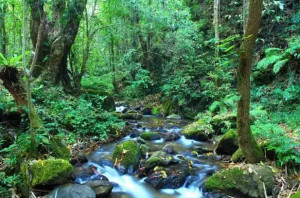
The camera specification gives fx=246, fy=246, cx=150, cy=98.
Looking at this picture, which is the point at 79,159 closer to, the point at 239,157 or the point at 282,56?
the point at 239,157

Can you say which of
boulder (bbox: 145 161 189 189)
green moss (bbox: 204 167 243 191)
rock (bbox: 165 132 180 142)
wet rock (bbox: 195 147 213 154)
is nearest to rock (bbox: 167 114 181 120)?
rock (bbox: 165 132 180 142)

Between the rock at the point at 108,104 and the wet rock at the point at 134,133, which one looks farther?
the rock at the point at 108,104

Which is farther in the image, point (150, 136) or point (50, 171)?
point (150, 136)

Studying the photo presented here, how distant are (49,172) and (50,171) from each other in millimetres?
26

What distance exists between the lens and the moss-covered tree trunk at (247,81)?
4250mm

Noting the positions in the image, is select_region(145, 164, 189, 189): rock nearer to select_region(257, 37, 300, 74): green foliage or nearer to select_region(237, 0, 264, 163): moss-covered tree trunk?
select_region(237, 0, 264, 163): moss-covered tree trunk

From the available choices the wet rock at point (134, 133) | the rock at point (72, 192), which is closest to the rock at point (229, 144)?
the wet rock at point (134, 133)

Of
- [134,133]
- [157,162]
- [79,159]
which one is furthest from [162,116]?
[79,159]

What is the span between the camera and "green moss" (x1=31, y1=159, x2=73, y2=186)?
452 centimetres

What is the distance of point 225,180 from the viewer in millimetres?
4941

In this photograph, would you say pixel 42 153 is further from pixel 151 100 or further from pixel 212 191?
pixel 151 100

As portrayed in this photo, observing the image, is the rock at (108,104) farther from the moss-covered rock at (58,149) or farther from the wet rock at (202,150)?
the moss-covered rock at (58,149)

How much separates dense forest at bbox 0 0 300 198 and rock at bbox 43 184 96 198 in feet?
0.06

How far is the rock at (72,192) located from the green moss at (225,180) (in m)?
2.37
